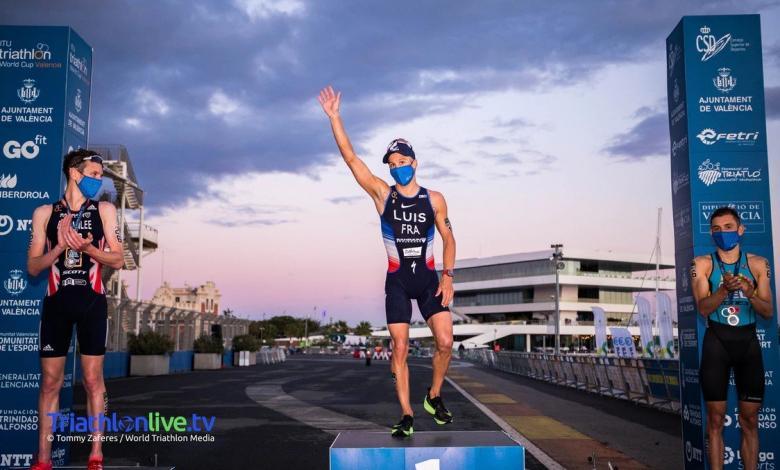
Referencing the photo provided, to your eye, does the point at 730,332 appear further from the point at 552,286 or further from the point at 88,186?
the point at 552,286

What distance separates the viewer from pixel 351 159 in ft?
21.2

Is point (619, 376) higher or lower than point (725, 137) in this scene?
lower

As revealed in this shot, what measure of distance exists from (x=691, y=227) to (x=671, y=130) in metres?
1.40

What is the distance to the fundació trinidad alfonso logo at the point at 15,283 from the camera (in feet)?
23.5

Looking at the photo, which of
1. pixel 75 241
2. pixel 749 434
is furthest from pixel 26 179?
pixel 749 434

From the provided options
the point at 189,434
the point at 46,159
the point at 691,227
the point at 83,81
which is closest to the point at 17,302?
the point at 46,159

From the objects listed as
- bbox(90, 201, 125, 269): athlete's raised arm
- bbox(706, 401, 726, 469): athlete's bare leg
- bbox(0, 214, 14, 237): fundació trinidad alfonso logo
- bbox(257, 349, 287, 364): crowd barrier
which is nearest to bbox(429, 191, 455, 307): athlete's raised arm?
bbox(706, 401, 726, 469): athlete's bare leg

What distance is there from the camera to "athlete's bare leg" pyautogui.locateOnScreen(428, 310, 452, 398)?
20.6ft

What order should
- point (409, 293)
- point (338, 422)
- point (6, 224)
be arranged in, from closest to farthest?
1. point (409, 293)
2. point (6, 224)
3. point (338, 422)

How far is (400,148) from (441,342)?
1.92 metres

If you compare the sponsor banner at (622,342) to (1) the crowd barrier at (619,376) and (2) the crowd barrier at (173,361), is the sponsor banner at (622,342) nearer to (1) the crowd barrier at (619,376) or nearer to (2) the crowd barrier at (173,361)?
(1) the crowd barrier at (619,376)

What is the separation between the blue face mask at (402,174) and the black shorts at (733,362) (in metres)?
3.33

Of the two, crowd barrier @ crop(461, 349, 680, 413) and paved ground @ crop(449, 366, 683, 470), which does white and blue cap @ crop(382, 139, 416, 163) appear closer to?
paved ground @ crop(449, 366, 683, 470)

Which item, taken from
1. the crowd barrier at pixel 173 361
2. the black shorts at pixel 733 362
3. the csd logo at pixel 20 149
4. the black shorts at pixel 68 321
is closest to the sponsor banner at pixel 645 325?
the crowd barrier at pixel 173 361
